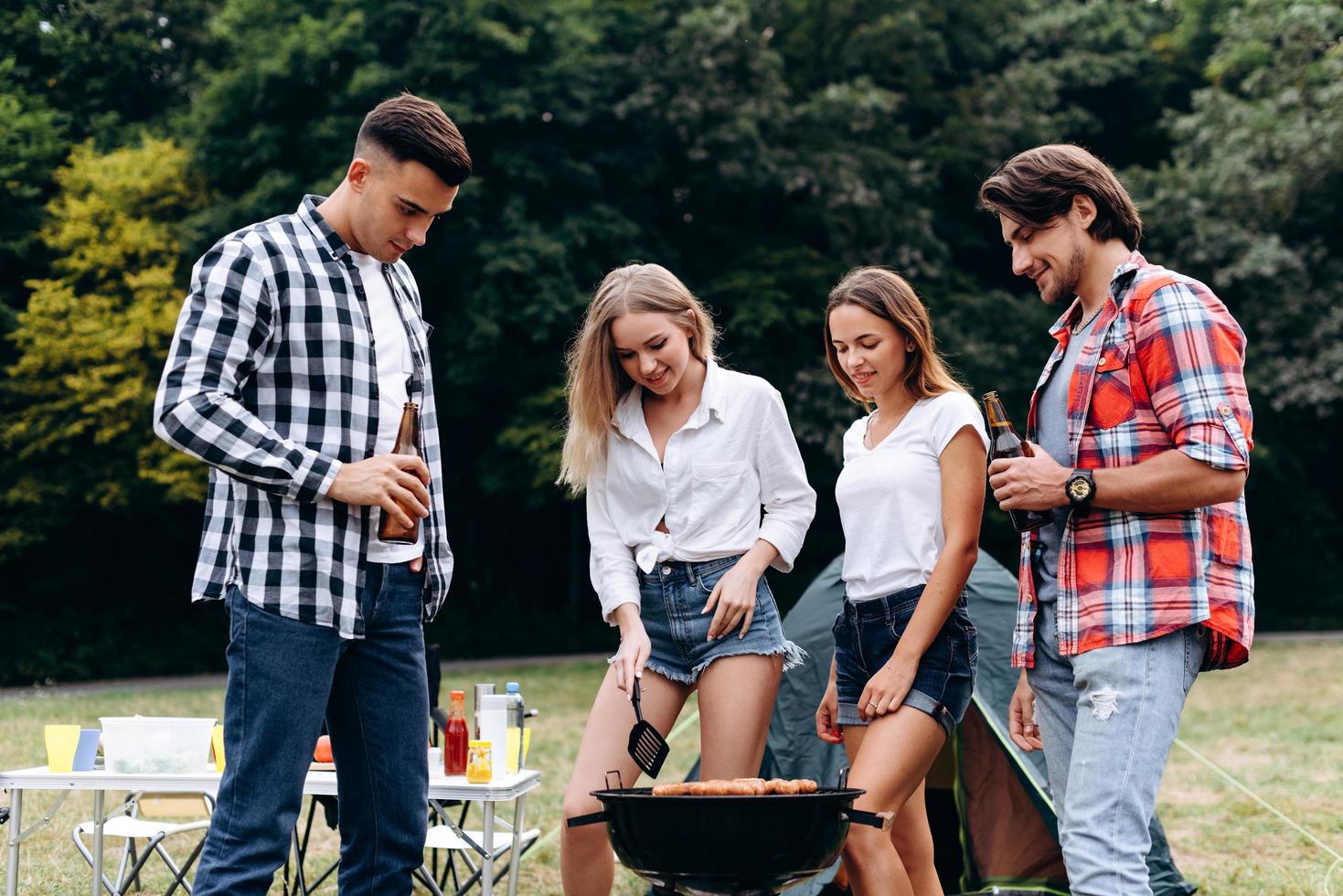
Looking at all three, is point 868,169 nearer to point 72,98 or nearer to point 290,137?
point 290,137

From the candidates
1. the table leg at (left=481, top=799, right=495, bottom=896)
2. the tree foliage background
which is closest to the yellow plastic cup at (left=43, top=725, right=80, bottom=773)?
the table leg at (left=481, top=799, right=495, bottom=896)

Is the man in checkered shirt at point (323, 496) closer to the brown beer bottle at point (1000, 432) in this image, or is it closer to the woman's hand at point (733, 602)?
the woman's hand at point (733, 602)

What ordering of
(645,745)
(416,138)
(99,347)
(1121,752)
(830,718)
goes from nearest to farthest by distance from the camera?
(1121,752) → (416,138) → (645,745) → (830,718) → (99,347)

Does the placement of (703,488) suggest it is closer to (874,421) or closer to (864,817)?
(874,421)

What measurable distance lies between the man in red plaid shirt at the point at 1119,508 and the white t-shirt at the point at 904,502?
1.17ft

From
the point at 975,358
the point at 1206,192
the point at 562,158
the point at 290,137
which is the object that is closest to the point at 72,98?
the point at 290,137

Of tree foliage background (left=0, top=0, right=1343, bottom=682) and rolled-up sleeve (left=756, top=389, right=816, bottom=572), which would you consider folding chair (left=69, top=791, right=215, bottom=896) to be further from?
tree foliage background (left=0, top=0, right=1343, bottom=682)

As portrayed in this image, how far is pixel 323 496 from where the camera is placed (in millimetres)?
2293

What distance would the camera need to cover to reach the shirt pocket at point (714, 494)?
288 centimetres

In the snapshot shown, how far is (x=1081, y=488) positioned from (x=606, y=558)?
109 centimetres

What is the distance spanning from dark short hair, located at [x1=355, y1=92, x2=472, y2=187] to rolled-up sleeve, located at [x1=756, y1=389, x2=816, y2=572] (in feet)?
2.96

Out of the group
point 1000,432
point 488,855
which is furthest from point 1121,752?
point 488,855

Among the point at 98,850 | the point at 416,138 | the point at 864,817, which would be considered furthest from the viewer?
the point at 98,850

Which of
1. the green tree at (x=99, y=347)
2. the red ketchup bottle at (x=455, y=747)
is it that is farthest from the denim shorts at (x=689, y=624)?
the green tree at (x=99, y=347)
